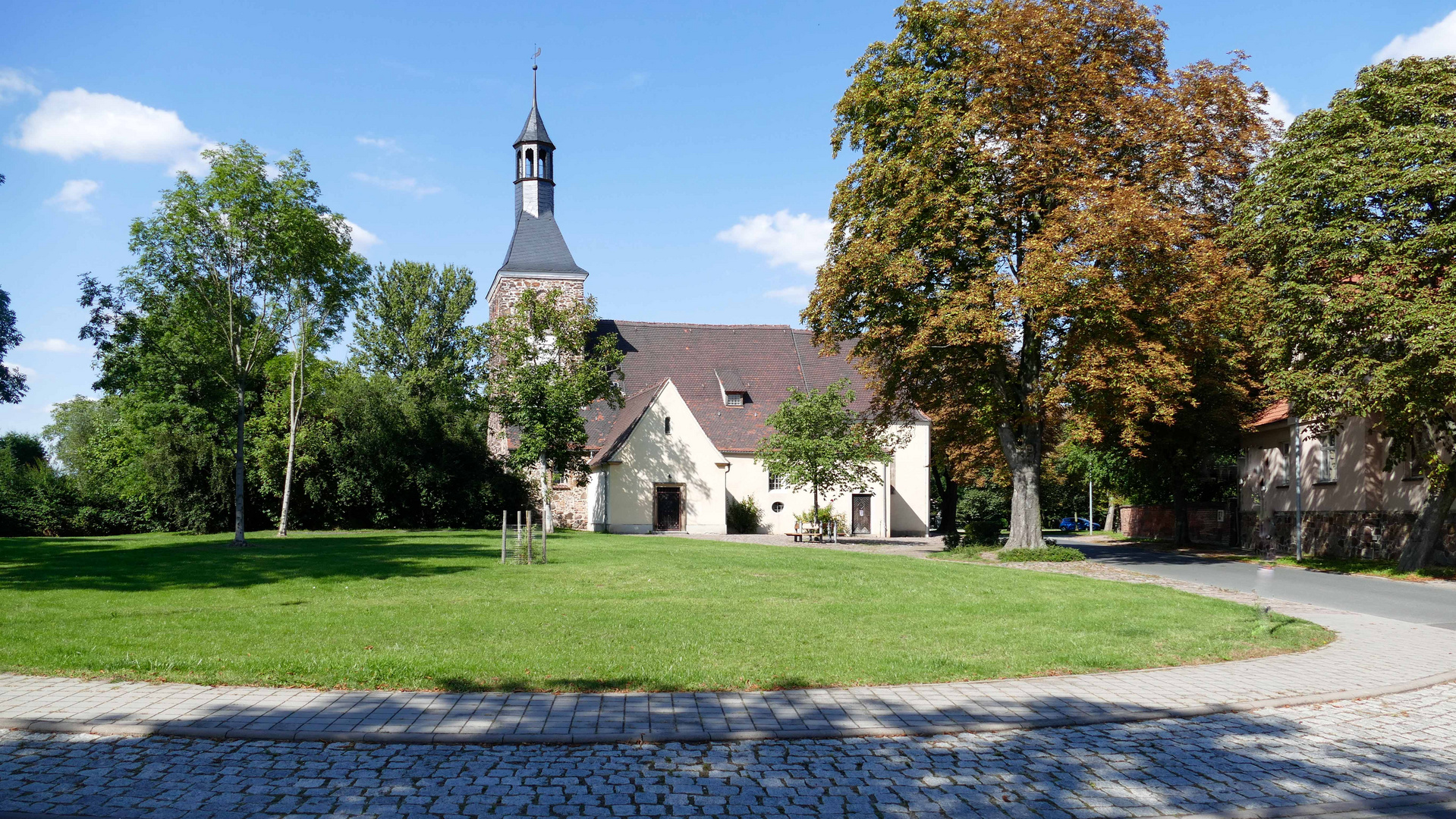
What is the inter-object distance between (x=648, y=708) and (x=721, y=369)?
41.7m

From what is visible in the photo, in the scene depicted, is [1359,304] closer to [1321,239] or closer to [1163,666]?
[1321,239]

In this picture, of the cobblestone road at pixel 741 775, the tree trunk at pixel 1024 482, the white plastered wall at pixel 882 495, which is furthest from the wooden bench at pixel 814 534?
the cobblestone road at pixel 741 775

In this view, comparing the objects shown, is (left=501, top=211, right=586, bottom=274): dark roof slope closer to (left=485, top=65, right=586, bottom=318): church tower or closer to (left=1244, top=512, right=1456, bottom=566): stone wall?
(left=485, top=65, right=586, bottom=318): church tower

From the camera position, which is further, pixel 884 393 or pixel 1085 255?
pixel 884 393

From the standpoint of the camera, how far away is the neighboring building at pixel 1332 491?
79.2 ft

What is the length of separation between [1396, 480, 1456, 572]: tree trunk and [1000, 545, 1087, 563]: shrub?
272 inches

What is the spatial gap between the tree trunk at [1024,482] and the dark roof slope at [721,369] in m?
19.7

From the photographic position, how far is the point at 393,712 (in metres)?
6.51

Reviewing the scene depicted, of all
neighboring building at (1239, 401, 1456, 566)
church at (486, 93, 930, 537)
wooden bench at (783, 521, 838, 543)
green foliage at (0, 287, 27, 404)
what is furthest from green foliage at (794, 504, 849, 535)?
green foliage at (0, 287, 27, 404)

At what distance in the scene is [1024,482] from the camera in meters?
25.7

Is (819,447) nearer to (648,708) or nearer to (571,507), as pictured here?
(571,507)

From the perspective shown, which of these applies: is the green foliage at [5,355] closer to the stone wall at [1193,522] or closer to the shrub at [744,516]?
the shrub at [744,516]

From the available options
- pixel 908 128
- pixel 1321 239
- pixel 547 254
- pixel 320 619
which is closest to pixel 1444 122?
pixel 1321 239

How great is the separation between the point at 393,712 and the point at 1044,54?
22.3m
